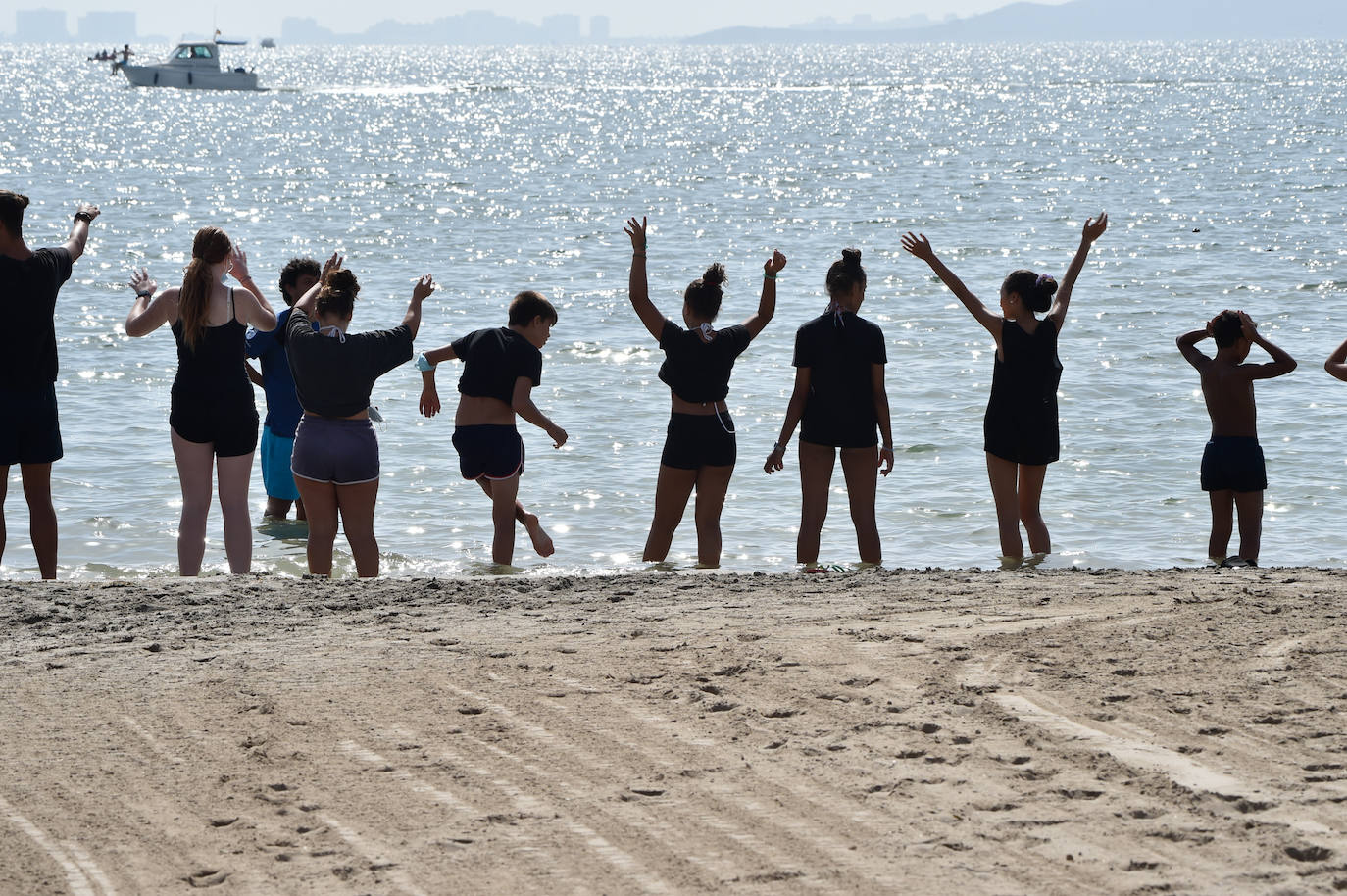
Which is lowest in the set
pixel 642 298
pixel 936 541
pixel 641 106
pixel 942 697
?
pixel 936 541

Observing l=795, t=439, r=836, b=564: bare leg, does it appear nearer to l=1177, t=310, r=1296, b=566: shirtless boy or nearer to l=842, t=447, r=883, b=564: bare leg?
l=842, t=447, r=883, b=564: bare leg

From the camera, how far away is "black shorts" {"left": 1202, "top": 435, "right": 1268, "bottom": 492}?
25.1 feet

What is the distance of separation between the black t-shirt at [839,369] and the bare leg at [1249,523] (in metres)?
2.10

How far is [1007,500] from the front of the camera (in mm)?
7691

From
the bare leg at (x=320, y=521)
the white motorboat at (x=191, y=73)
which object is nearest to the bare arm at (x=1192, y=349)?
the bare leg at (x=320, y=521)

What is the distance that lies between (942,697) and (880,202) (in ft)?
110

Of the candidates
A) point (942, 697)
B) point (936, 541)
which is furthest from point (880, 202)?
point (942, 697)

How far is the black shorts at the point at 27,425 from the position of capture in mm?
6703

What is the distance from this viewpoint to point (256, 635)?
5789 mm

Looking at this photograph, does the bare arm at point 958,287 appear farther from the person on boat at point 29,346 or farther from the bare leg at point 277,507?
the bare leg at point 277,507

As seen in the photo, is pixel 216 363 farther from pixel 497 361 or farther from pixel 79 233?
pixel 497 361

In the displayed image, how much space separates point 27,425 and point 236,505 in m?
0.99

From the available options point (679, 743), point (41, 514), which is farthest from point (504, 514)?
point (679, 743)

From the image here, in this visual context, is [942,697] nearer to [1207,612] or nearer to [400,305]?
[1207,612]
